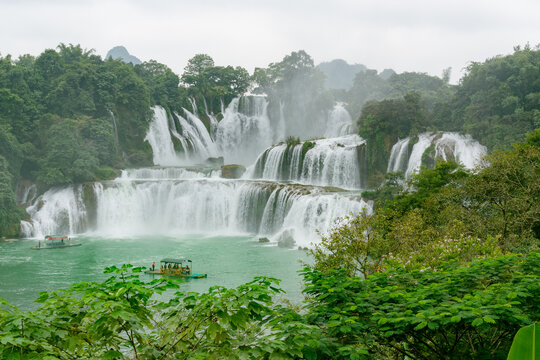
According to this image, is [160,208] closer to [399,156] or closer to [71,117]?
[71,117]

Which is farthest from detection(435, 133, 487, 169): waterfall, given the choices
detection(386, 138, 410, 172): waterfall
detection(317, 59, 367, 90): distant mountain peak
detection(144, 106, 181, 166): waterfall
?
detection(317, 59, 367, 90): distant mountain peak

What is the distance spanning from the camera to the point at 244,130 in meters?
43.7

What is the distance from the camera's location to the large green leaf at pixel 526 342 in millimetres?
2062

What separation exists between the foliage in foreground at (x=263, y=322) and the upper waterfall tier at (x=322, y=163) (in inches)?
881

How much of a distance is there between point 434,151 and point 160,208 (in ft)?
52.8

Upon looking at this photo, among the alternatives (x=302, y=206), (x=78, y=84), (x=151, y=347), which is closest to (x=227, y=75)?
(x=78, y=84)

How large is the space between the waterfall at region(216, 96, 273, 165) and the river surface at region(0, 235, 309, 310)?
66.4 feet

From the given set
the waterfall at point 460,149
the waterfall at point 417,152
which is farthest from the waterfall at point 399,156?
the waterfall at point 460,149

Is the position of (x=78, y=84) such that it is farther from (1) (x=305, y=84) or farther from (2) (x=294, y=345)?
(2) (x=294, y=345)

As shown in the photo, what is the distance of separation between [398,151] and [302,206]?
7899 mm

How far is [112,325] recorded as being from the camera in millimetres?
3354

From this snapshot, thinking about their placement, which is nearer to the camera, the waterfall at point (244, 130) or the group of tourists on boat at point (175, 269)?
the group of tourists on boat at point (175, 269)

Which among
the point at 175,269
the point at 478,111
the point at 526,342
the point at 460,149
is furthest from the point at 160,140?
the point at 526,342

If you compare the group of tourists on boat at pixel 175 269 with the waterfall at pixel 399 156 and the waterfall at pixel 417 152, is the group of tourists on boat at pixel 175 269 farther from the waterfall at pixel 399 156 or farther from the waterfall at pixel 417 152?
the waterfall at pixel 399 156
